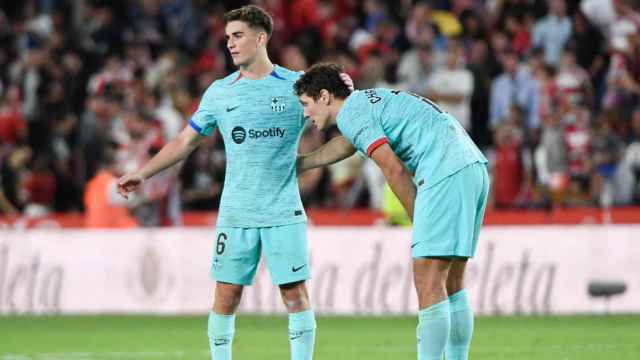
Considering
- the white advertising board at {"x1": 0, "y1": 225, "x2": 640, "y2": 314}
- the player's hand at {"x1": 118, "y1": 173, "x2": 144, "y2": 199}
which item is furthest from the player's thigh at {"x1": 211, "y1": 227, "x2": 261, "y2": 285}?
the white advertising board at {"x1": 0, "y1": 225, "x2": 640, "y2": 314}

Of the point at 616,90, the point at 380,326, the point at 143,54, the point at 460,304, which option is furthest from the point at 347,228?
the point at 460,304

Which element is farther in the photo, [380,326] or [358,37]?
[358,37]

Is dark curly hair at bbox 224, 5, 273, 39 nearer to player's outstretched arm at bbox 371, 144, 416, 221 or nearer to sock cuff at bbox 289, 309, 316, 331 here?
player's outstretched arm at bbox 371, 144, 416, 221

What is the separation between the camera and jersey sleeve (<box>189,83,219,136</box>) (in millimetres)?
9305

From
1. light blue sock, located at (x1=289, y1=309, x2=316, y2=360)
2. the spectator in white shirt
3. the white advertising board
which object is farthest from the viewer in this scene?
the spectator in white shirt

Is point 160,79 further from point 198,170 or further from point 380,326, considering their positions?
point 380,326

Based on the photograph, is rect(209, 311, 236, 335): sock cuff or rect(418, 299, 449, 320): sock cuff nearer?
rect(418, 299, 449, 320): sock cuff

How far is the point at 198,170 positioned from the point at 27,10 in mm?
5244

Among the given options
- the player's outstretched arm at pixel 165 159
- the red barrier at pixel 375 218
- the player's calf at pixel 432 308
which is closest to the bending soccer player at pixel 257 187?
the player's outstretched arm at pixel 165 159

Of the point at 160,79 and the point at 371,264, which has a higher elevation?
the point at 160,79

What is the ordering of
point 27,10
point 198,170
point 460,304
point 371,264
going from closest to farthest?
point 460,304 → point 371,264 → point 198,170 → point 27,10

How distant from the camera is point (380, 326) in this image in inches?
586

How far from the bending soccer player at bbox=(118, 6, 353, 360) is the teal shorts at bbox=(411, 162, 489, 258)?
1181mm

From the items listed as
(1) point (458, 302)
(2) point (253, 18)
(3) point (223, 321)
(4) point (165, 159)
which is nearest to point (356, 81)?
(4) point (165, 159)
